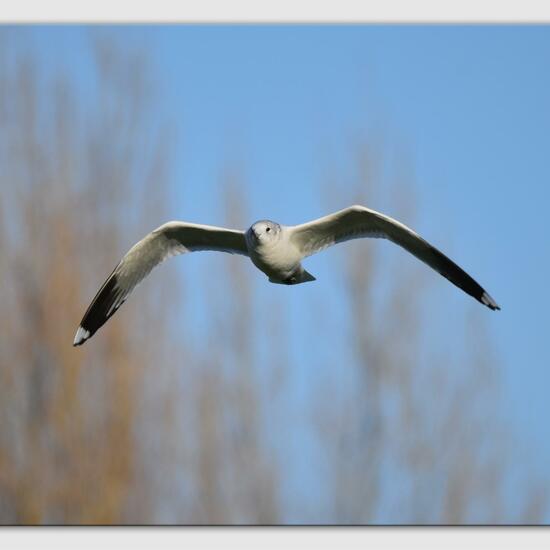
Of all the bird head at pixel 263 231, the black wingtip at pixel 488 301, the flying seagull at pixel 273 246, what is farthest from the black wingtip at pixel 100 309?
the black wingtip at pixel 488 301

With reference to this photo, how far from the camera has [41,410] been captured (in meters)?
4.61

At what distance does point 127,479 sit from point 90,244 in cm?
92

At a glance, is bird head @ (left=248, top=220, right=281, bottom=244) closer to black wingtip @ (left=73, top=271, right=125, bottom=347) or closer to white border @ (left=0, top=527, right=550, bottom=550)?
black wingtip @ (left=73, top=271, right=125, bottom=347)

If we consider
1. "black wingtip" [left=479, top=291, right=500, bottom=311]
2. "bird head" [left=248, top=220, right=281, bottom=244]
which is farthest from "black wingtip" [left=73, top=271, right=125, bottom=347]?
"black wingtip" [left=479, top=291, right=500, bottom=311]

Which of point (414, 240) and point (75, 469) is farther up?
point (414, 240)

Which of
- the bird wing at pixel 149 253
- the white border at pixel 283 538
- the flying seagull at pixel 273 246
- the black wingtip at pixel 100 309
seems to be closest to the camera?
the white border at pixel 283 538

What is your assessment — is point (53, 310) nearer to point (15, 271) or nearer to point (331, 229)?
point (15, 271)

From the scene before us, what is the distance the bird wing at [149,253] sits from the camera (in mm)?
4047

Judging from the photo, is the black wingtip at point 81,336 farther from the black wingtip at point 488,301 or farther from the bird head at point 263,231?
the black wingtip at point 488,301

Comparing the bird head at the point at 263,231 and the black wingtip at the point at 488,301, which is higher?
the bird head at the point at 263,231

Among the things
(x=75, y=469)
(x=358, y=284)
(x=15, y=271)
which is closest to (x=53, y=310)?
(x=15, y=271)

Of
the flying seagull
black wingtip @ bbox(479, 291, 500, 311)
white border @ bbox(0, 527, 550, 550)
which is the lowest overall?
white border @ bbox(0, 527, 550, 550)

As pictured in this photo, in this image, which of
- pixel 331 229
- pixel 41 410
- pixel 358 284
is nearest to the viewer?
pixel 331 229

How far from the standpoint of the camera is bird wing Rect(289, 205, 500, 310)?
12.7ft
